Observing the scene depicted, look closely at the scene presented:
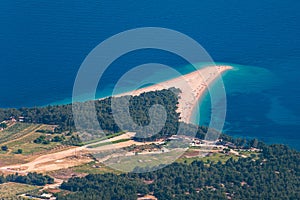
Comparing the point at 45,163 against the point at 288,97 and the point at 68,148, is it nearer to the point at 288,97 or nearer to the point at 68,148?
the point at 68,148

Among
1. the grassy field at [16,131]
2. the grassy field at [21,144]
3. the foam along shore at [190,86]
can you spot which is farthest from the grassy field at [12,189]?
the foam along shore at [190,86]

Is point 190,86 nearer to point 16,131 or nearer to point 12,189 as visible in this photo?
point 16,131

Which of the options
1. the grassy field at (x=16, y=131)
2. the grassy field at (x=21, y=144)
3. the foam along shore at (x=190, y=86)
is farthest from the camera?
the foam along shore at (x=190, y=86)

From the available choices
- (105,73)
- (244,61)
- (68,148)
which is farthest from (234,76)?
(68,148)

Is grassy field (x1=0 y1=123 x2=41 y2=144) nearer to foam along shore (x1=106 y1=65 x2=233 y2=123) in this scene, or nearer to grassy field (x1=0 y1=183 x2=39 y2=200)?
grassy field (x1=0 y1=183 x2=39 y2=200)

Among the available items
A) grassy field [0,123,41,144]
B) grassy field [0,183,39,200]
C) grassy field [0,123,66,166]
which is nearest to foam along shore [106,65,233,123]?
grassy field [0,123,41,144]

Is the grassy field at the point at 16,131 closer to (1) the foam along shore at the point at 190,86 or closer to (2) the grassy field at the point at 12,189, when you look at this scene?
(2) the grassy field at the point at 12,189
